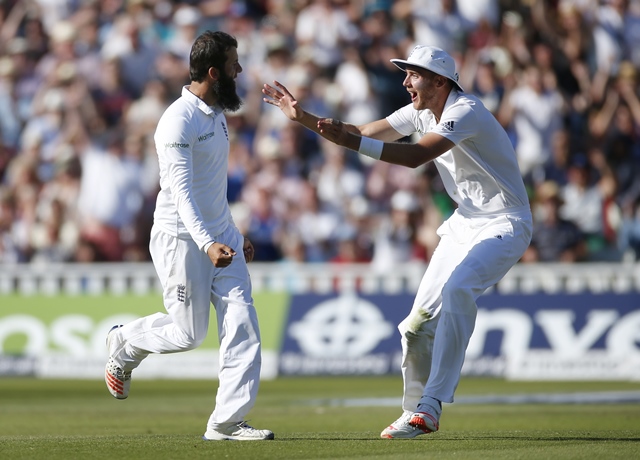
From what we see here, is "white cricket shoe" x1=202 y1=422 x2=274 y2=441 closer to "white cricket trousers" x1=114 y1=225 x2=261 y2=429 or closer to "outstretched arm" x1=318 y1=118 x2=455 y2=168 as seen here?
"white cricket trousers" x1=114 y1=225 x2=261 y2=429

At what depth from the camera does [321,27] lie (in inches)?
757

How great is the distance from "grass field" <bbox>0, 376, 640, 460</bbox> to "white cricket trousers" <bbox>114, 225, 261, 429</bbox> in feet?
1.32

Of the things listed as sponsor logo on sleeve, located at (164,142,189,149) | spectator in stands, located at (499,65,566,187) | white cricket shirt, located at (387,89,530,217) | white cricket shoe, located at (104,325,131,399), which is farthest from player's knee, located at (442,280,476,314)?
spectator in stands, located at (499,65,566,187)

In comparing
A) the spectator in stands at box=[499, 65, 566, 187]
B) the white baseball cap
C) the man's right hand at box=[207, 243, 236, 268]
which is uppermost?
the spectator in stands at box=[499, 65, 566, 187]

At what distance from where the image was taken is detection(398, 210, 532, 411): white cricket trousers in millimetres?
8133

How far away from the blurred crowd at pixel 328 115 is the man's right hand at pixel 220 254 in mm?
8928

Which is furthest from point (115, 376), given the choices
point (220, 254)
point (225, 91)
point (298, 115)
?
point (298, 115)

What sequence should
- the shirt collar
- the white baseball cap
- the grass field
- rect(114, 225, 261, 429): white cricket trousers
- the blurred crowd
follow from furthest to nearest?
the blurred crowd → the shirt collar → the white baseball cap → rect(114, 225, 261, 429): white cricket trousers → the grass field

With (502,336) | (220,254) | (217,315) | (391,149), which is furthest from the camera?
(502,336)

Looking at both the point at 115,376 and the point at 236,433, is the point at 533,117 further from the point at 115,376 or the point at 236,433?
the point at 236,433

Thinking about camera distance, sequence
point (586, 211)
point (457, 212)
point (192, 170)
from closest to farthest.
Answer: point (192, 170), point (457, 212), point (586, 211)

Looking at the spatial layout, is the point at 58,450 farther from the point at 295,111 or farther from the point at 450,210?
the point at 450,210

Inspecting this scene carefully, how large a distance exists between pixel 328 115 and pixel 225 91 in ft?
33.4

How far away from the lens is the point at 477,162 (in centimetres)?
836
